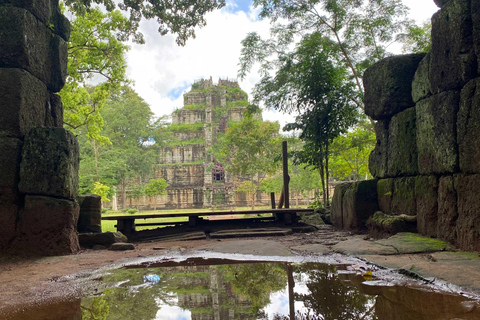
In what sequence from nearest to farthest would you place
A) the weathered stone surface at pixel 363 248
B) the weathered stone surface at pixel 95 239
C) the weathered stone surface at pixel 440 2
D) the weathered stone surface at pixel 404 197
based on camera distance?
the weathered stone surface at pixel 363 248
the weathered stone surface at pixel 440 2
the weathered stone surface at pixel 404 197
the weathered stone surface at pixel 95 239

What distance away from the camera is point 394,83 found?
6719 mm

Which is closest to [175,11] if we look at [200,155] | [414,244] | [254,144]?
[414,244]

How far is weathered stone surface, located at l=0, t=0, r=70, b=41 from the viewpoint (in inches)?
246

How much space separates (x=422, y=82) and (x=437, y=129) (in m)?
1.07

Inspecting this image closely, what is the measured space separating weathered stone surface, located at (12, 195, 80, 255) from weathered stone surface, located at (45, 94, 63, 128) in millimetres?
1765

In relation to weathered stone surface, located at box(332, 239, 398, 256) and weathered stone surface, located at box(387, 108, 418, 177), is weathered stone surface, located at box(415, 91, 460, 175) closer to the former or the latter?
weathered stone surface, located at box(387, 108, 418, 177)

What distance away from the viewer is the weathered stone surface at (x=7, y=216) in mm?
5656

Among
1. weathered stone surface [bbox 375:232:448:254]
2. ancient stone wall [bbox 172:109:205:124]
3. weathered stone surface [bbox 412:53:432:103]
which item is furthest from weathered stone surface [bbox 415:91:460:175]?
ancient stone wall [bbox 172:109:205:124]

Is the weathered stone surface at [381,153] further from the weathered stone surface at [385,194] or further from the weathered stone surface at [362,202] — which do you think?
the weathered stone surface at [362,202]

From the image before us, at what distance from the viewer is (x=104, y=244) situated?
279 inches

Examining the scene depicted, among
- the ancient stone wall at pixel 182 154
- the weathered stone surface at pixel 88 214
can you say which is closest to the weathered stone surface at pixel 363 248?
the weathered stone surface at pixel 88 214

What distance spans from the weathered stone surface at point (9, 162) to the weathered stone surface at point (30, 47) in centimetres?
133

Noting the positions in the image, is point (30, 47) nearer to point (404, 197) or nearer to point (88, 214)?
point (88, 214)

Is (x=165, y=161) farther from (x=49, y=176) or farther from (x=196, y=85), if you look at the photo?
(x=49, y=176)
